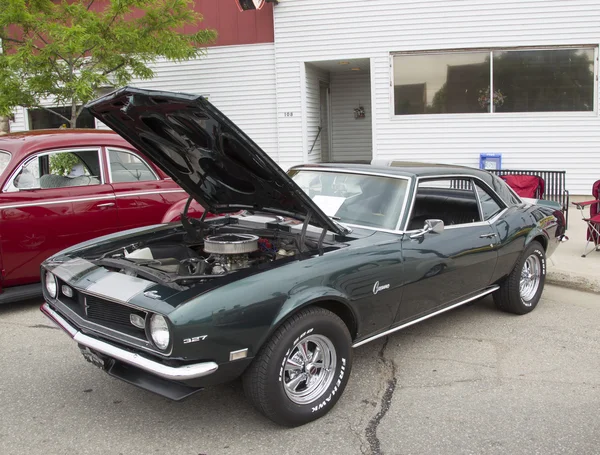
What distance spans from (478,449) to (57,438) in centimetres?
234

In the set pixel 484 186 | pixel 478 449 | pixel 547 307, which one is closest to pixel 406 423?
pixel 478 449

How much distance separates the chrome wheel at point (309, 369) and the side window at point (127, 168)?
147 inches

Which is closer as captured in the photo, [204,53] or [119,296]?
[119,296]

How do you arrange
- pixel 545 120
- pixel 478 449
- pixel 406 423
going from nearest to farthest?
pixel 478 449, pixel 406 423, pixel 545 120

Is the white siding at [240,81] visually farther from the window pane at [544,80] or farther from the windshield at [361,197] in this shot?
the windshield at [361,197]

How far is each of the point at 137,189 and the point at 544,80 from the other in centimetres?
870

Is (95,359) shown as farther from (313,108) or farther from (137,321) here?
(313,108)

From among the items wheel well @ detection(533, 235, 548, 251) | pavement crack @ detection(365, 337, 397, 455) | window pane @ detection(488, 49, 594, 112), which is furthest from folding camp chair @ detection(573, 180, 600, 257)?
window pane @ detection(488, 49, 594, 112)

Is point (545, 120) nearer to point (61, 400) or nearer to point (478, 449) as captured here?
point (478, 449)

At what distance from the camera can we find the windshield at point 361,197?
4.35 metres

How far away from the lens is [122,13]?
10109mm

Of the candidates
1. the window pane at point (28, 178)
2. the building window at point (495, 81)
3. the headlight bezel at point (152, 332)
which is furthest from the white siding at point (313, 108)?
the headlight bezel at point (152, 332)

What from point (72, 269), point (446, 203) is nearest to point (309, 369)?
point (72, 269)

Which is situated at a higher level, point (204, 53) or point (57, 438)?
point (204, 53)
